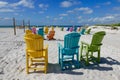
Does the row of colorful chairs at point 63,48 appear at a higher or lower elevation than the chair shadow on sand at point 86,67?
higher

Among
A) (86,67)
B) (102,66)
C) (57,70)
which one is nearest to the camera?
(57,70)

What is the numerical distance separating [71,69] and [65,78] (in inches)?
33.7

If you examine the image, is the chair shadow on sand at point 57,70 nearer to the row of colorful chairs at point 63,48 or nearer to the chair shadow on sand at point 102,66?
the row of colorful chairs at point 63,48

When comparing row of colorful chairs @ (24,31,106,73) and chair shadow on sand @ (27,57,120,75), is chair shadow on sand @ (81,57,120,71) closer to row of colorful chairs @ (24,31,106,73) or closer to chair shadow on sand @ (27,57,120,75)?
chair shadow on sand @ (27,57,120,75)

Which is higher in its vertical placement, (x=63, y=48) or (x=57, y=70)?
(x=63, y=48)

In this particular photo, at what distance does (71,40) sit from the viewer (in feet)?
19.4

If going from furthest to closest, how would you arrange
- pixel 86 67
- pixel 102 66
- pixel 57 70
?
pixel 102 66 < pixel 86 67 < pixel 57 70

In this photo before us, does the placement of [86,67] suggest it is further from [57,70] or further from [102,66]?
[57,70]

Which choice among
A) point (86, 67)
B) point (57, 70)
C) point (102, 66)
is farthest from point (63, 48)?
point (102, 66)

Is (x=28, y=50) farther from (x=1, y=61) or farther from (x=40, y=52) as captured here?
(x=1, y=61)

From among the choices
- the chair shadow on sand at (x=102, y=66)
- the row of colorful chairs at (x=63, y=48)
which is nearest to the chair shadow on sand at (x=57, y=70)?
the row of colorful chairs at (x=63, y=48)

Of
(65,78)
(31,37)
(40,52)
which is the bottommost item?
(65,78)

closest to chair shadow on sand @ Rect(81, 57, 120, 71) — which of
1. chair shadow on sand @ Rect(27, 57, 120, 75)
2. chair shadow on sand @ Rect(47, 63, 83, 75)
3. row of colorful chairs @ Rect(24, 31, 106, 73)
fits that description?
chair shadow on sand @ Rect(27, 57, 120, 75)

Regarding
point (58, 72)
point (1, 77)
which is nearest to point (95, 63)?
point (58, 72)
